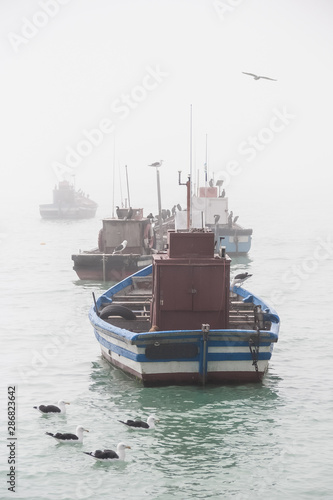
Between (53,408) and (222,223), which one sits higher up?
(222,223)

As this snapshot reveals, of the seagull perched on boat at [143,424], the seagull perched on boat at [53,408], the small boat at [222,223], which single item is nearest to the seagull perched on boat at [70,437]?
the seagull perched on boat at [143,424]

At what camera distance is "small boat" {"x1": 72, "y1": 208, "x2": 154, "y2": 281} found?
4622 centimetres

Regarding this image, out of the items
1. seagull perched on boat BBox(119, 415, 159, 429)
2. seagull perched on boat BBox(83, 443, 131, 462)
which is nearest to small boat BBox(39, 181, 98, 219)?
seagull perched on boat BBox(119, 415, 159, 429)

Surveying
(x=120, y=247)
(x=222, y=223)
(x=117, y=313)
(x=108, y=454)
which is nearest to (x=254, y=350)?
(x=117, y=313)

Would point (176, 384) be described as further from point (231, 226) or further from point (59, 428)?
point (231, 226)

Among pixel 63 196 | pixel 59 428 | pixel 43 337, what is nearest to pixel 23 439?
pixel 59 428

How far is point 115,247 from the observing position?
47250 mm

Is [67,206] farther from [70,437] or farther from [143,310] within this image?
[70,437]

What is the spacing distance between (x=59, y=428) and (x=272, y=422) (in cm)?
505

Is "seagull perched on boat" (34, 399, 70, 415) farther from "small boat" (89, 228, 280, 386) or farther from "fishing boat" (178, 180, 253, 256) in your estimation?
"fishing boat" (178, 180, 253, 256)

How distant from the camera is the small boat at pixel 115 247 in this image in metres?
46.2

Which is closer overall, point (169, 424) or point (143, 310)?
point (169, 424)

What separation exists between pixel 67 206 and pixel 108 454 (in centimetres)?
12251

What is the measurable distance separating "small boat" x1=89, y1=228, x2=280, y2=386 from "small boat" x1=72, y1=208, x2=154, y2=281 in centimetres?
2128
